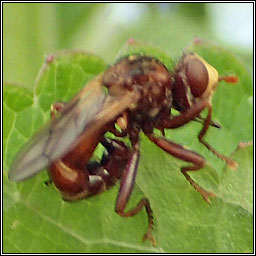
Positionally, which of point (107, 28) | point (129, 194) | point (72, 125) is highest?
point (72, 125)

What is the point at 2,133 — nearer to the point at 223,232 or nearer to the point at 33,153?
the point at 33,153

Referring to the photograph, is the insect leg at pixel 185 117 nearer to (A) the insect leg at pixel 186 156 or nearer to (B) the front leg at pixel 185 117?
(B) the front leg at pixel 185 117

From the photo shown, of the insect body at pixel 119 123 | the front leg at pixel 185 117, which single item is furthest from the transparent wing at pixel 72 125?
the front leg at pixel 185 117

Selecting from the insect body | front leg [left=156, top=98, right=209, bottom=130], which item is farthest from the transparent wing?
front leg [left=156, top=98, right=209, bottom=130]

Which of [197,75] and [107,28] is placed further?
[107,28]

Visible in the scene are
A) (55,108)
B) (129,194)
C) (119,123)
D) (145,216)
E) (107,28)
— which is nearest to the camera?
(145,216)

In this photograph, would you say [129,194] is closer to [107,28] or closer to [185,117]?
[185,117]

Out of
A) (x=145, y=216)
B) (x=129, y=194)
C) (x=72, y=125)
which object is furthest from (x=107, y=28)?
(x=145, y=216)

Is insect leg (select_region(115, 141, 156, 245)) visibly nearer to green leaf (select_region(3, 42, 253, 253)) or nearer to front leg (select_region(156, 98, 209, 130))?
green leaf (select_region(3, 42, 253, 253))
